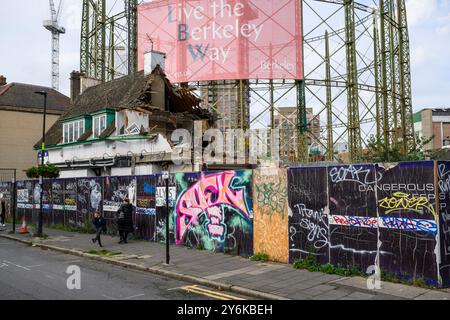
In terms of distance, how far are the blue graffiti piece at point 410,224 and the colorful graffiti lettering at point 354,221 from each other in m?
0.27

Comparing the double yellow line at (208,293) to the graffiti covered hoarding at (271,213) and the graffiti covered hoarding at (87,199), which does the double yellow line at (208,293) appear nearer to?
the graffiti covered hoarding at (271,213)

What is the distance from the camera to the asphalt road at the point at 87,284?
8.58 metres

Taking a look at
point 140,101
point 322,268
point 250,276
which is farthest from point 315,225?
point 140,101

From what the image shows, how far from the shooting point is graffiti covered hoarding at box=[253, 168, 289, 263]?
452 inches

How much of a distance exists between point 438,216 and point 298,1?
84.9 feet

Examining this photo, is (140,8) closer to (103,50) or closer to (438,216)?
(103,50)

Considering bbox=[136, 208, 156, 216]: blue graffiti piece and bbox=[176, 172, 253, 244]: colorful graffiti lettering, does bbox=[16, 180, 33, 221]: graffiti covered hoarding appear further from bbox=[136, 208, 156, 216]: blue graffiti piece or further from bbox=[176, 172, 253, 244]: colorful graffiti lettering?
bbox=[176, 172, 253, 244]: colorful graffiti lettering

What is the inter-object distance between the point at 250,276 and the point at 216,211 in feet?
11.6

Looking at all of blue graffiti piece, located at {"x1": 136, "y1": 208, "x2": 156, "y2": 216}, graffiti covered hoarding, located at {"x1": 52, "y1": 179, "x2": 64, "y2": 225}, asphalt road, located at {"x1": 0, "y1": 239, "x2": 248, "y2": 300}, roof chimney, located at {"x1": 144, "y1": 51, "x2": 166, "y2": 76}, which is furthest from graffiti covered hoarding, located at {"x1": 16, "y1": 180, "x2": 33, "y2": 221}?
asphalt road, located at {"x1": 0, "y1": 239, "x2": 248, "y2": 300}

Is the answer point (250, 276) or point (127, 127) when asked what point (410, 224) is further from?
point (127, 127)

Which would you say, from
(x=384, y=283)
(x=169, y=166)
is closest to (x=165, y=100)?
(x=169, y=166)

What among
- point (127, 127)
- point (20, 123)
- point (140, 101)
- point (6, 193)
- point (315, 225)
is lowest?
point (315, 225)

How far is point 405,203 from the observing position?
9.07 m

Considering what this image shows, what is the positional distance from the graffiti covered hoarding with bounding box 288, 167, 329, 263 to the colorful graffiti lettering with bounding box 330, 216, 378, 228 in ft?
0.97
